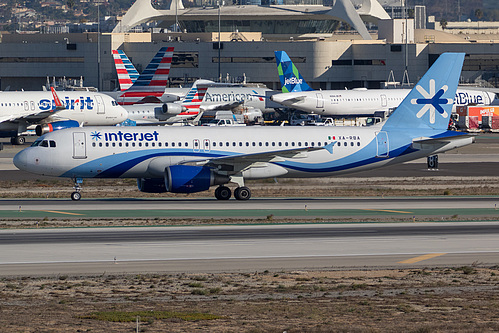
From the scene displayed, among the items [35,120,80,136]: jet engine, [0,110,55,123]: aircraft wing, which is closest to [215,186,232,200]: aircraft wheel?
[35,120,80,136]: jet engine

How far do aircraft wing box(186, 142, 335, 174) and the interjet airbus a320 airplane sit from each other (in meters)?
0.04

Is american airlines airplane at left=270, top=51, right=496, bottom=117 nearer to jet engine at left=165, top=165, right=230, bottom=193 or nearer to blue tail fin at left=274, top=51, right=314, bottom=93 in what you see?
blue tail fin at left=274, top=51, right=314, bottom=93

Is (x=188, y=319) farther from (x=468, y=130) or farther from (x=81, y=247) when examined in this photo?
(x=468, y=130)

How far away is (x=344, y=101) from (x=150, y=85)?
30.2 meters

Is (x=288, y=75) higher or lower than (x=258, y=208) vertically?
higher

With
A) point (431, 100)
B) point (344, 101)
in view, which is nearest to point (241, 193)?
point (431, 100)

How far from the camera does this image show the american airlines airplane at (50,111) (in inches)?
3580

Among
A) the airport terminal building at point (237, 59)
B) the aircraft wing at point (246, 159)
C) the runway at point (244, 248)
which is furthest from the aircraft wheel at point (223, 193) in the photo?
the airport terminal building at point (237, 59)

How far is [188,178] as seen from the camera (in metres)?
46.2

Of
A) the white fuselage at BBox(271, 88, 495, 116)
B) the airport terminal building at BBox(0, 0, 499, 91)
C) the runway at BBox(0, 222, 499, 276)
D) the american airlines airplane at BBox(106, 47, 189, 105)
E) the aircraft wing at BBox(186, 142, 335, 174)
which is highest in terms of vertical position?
the airport terminal building at BBox(0, 0, 499, 91)

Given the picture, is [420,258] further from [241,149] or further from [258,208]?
[241,149]

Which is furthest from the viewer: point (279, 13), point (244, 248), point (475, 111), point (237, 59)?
point (279, 13)

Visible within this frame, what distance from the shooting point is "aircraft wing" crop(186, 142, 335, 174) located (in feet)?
155

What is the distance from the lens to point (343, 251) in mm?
32469
